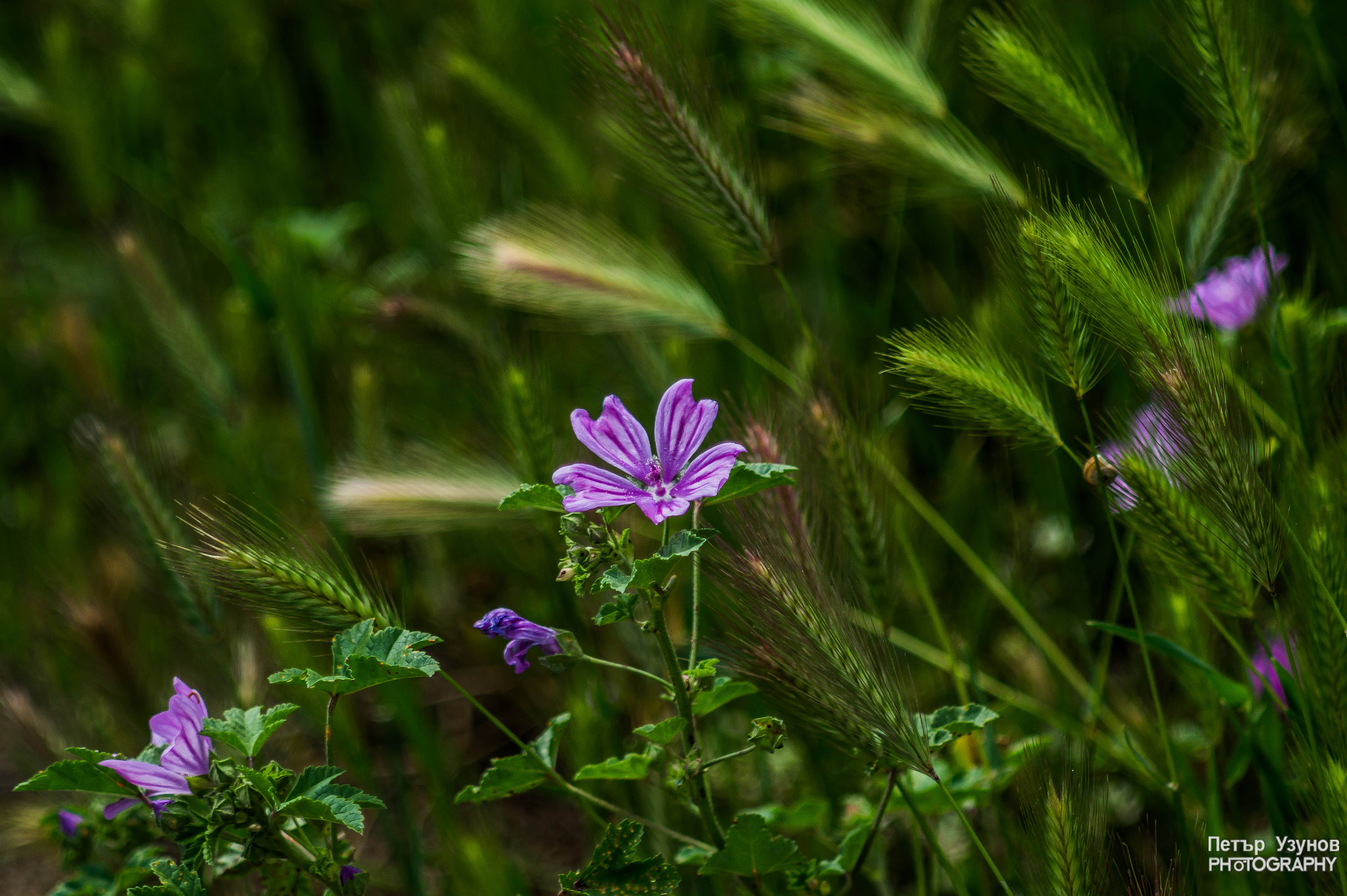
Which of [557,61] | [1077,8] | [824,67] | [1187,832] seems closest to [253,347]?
[557,61]

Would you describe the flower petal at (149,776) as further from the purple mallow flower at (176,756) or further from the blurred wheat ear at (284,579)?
the blurred wheat ear at (284,579)

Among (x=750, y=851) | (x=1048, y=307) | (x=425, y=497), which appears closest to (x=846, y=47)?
(x=1048, y=307)

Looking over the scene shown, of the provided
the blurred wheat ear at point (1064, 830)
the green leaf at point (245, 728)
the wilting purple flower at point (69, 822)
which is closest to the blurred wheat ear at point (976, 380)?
the blurred wheat ear at point (1064, 830)

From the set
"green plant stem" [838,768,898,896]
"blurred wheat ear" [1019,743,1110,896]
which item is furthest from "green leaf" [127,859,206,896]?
"blurred wheat ear" [1019,743,1110,896]

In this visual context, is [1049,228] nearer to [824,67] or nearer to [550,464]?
[550,464]

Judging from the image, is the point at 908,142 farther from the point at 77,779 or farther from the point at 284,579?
the point at 77,779

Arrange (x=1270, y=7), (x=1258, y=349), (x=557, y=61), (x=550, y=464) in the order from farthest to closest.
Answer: (x=557, y=61)
(x=1270, y=7)
(x=1258, y=349)
(x=550, y=464)
